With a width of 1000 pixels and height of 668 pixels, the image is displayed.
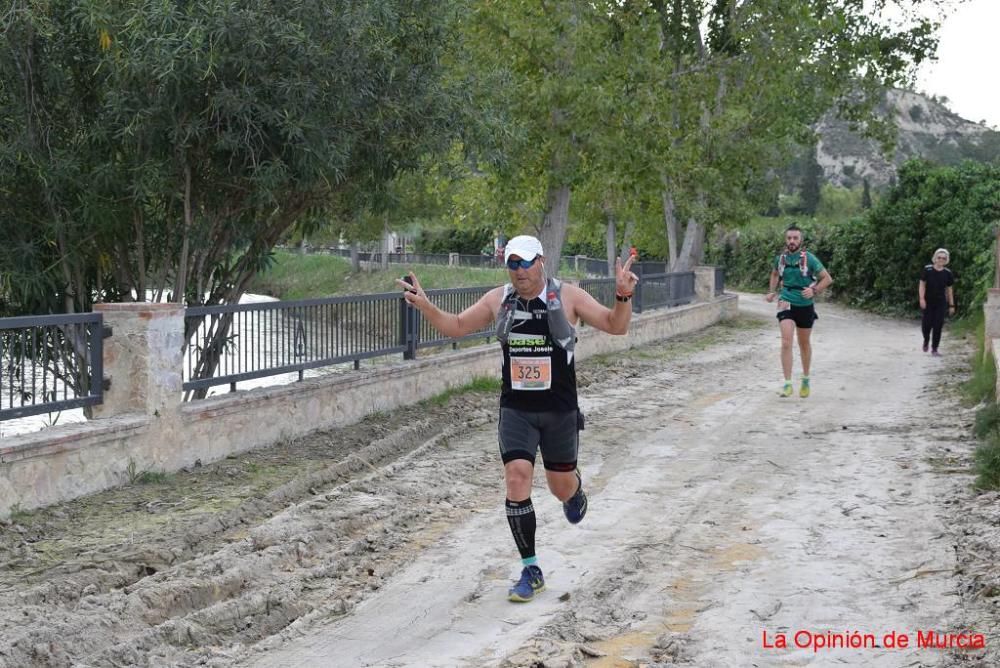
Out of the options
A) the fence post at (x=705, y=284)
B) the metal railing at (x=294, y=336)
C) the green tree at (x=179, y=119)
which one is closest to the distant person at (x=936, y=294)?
the fence post at (x=705, y=284)

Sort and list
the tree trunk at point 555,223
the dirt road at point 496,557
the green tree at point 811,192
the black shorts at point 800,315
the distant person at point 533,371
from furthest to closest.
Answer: the green tree at point 811,192, the tree trunk at point 555,223, the black shorts at point 800,315, the distant person at point 533,371, the dirt road at point 496,557

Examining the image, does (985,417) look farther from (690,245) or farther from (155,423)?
(690,245)

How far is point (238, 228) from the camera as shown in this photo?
11.5 meters

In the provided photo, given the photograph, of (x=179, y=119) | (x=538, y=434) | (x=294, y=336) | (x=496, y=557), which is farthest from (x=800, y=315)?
(x=538, y=434)

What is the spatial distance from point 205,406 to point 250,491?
1264mm

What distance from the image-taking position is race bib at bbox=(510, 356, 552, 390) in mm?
6285

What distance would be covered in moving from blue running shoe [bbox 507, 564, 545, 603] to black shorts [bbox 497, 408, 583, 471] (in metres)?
0.60

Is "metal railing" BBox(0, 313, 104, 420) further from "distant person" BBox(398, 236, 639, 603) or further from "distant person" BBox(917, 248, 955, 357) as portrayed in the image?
"distant person" BBox(917, 248, 955, 357)

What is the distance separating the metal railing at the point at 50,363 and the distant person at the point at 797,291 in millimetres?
7601

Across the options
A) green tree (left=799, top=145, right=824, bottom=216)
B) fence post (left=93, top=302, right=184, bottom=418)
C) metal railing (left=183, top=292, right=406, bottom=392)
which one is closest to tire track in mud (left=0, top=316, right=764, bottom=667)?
fence post (left=93, top=302, right=184, bottom=418)

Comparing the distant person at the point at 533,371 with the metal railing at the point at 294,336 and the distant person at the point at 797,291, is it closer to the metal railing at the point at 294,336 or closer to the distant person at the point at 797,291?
the metal railing at the point at 294,336

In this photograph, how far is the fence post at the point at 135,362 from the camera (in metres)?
9.08

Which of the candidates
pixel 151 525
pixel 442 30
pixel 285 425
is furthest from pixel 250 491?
pixel 442 30

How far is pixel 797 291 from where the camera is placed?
13586 millimetres
